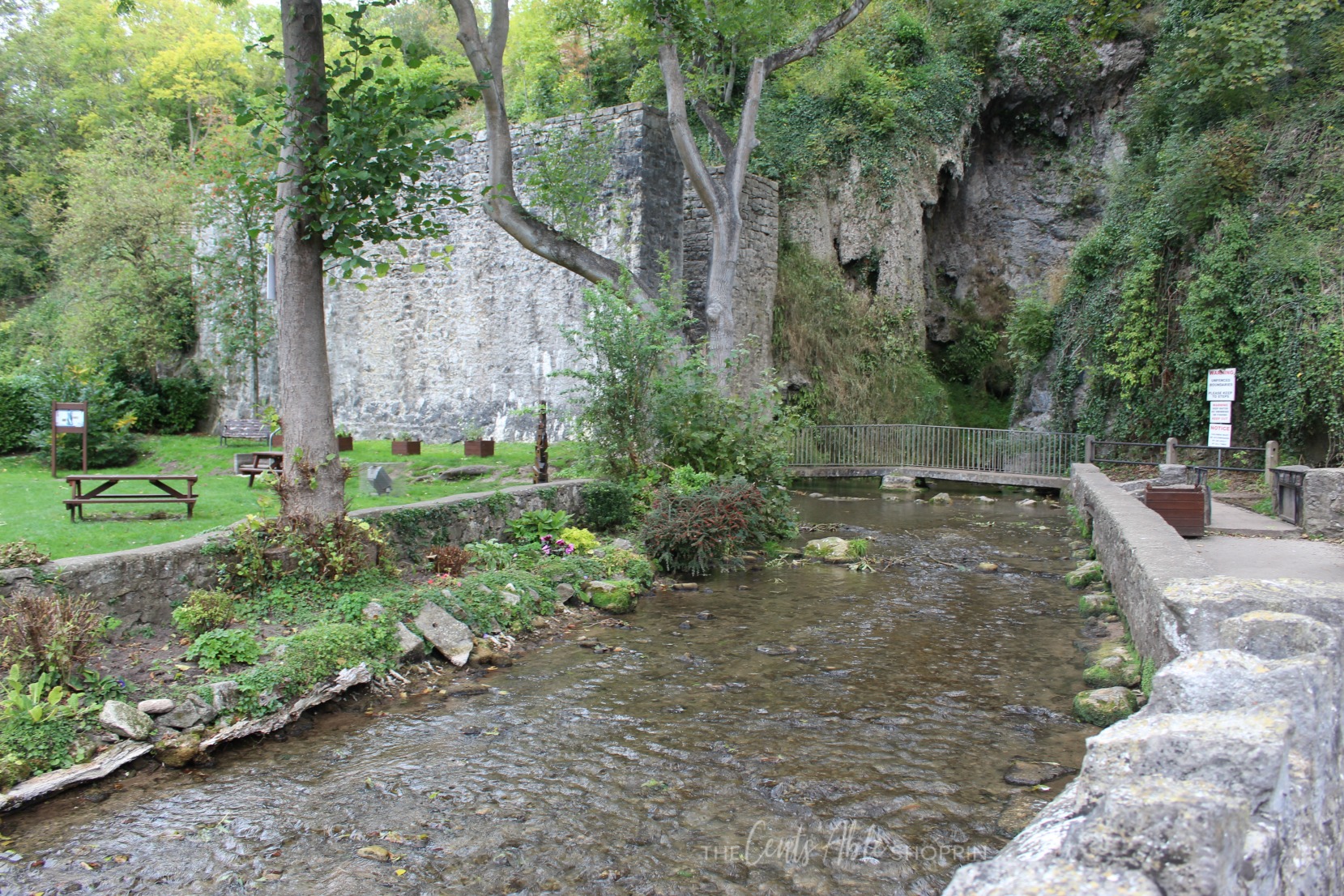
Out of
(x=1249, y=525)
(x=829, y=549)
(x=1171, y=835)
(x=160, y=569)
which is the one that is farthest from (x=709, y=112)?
(x=1171, y=835)

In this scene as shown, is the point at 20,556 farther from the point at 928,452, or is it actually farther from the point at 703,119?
the point at 928,452

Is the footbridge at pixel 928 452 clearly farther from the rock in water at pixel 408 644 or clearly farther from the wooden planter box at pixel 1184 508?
the rock in water at pixel 408 644

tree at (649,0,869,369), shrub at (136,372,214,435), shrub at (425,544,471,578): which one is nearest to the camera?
shrub at (425,544,471,578)

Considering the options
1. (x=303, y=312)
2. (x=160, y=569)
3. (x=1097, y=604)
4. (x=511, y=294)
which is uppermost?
(x=511, y=294)

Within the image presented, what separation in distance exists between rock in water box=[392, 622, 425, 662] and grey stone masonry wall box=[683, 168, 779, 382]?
10.7 meters

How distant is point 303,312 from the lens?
7223 mm

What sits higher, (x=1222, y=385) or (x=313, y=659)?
(x=1222, y=385)

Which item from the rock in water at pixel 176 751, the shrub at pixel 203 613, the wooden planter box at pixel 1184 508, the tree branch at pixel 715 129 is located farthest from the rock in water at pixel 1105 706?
the tree branch at pixel 715 129

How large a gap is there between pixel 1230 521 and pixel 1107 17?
905 cm

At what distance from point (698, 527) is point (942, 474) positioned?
425 inches

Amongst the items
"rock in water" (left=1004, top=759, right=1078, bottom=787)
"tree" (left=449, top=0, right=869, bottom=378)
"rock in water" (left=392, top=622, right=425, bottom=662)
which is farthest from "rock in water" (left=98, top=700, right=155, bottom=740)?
"tree" (left=449, top=0, right=869, bottom=378)

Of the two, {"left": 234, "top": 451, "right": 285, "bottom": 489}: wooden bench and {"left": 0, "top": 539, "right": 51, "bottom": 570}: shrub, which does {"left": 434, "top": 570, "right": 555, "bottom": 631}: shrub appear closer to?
{"left": 0, "top": 539, "right": 51, "bottom": 570}: shrub

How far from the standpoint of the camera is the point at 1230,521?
33.3ft

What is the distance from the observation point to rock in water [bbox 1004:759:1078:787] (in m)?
4.48
